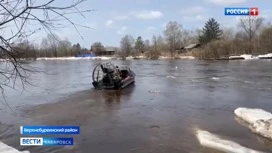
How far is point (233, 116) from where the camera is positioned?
1612 centimetres

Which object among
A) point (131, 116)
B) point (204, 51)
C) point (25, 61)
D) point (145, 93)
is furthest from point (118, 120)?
point (204, 51)

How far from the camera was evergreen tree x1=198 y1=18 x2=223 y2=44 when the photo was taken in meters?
114

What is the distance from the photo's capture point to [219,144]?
1123 cm

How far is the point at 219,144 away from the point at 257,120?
348 centimetres

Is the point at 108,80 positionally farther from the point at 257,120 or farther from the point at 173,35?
the point at 173,35

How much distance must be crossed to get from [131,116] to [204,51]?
7796 cm

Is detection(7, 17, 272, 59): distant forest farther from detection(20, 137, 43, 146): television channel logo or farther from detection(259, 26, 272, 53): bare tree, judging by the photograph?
detection(20, 137, 43, 146): television channel logo

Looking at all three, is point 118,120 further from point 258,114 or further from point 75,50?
point 75,50

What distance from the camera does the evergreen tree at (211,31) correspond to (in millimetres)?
114000

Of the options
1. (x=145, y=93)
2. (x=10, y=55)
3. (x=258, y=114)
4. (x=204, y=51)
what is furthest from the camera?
(x=204, y=51)

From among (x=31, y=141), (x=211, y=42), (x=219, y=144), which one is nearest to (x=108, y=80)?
(x=31, y=141)

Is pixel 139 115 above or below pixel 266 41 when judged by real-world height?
below

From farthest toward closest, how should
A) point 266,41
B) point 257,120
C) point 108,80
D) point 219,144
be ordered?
point 266,41 → point 108,80 → point 257,120 → point 219,144

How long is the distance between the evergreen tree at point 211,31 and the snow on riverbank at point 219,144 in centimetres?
10383
